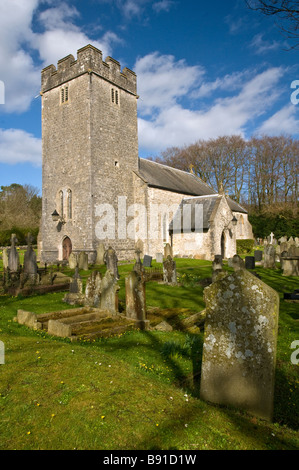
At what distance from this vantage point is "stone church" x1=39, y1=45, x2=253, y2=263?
64.4 feet

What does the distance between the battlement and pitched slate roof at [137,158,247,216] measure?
6.27m

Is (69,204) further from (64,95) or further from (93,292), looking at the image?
(93,292)

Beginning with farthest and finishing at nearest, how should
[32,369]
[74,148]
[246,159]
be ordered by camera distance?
1. [246,159]
2. [74,148]
3. [32,369]

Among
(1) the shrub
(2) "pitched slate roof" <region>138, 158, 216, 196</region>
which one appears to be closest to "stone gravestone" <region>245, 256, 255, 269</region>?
(2) "pitched slate roof" <region>138, 158, 216, 196</region>

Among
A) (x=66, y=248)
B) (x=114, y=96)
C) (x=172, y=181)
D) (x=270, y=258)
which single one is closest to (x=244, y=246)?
(x=172, y=181)

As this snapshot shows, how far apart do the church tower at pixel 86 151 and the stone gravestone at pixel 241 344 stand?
16269 millimetres

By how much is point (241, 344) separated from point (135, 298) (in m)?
3.66

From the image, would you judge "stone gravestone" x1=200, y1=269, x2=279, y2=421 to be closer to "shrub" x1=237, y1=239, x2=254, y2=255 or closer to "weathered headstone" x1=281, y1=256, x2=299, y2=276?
"weathered headstone" x1=281, y1=256, x2=299, y2=276

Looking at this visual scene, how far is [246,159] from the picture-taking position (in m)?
41.4

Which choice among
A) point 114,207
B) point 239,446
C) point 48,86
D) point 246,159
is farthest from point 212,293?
point 246,159

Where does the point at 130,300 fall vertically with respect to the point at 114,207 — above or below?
below

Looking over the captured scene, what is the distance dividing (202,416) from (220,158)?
1690 inches

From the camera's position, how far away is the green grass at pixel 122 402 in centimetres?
255
